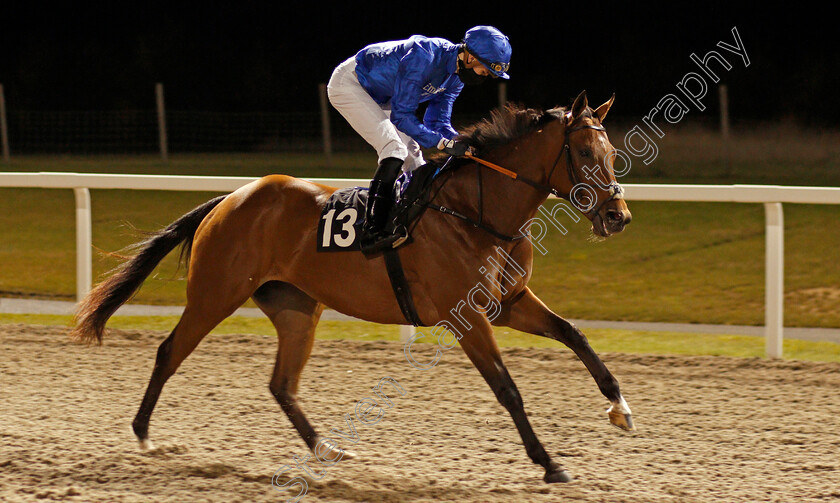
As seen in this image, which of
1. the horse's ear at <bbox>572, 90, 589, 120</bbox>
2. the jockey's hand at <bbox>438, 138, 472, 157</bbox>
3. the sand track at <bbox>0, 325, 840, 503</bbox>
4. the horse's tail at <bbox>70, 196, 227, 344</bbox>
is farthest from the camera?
the horse's tail at <bbox>70, 196, 227, 344</bbox>

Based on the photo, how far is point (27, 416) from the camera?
179 inches

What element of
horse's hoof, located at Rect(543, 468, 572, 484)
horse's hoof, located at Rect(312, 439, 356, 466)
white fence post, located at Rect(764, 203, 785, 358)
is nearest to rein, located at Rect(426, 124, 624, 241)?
horse's hoof, located at Rect(543, 468, 572, 484)

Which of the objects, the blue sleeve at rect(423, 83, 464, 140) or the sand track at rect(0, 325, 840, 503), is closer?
the sand track at rect(0, 325, 840, 503)

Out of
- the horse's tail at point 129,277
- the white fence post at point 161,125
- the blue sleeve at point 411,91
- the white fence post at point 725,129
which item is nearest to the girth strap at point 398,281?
the blue sleeve at point 411,91

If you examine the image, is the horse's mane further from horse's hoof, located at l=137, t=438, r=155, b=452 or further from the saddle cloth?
horse's hoof, located at l=137, t=438, r=155, b=452

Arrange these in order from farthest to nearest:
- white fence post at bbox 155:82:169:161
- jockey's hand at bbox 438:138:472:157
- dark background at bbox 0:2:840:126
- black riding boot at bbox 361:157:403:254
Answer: dark background at bbox 0:2:840:126, white fence post at bbox 155:82:169:161, black riding boot at bbox 361:157:403:254, jockey's hand at bbox 438:138:472:157

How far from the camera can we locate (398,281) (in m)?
4.01

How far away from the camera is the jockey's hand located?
12.8 ft

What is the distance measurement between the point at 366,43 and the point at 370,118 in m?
16.6

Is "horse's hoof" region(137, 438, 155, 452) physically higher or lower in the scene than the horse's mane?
lower

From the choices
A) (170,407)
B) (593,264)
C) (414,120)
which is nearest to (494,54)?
(414,120)

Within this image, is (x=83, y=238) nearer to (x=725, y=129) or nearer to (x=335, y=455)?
(x=335, y=455)

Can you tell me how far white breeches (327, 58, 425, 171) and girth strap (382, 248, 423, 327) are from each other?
0.40 meters

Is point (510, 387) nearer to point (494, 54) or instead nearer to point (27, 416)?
point (494, 54)
